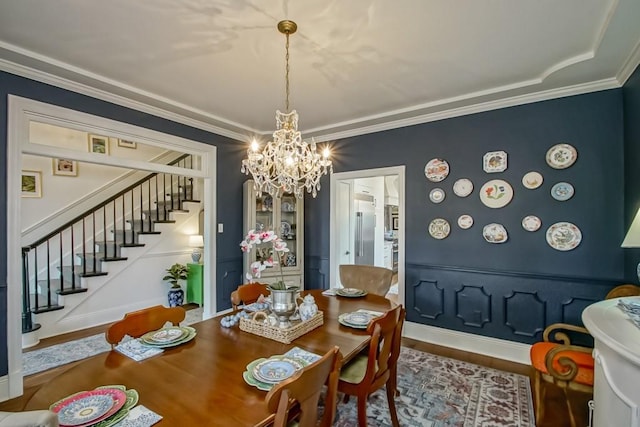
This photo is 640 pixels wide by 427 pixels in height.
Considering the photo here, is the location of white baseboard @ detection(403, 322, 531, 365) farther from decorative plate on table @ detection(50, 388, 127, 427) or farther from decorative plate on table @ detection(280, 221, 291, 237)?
decorative plate on table @ detection(50, 388, 127, 427)

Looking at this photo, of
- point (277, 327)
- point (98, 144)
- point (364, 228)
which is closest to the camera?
point (277, 327)

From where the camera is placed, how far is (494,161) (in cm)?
313

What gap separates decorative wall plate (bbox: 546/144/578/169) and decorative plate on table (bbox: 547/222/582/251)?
0.56 meters

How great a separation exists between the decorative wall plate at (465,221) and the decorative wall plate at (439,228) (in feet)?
0.43

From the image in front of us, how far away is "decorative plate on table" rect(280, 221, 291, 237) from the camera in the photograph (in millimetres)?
4383

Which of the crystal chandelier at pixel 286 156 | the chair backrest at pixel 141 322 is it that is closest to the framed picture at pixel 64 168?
the crystal chandelier at pixel 286 156

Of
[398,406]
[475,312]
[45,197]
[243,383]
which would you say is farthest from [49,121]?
[475,312]

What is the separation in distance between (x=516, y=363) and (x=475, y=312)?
563 millimetres

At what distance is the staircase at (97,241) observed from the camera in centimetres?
380

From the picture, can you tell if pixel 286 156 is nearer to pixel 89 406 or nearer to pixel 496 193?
pixel 89 406

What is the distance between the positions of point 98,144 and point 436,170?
5.08m

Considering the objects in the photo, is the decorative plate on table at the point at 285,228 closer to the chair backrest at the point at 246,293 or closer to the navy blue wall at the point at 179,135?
the navy blue wall at the point at 179,135

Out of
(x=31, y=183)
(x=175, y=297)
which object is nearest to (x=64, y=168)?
(x=31, y=183)

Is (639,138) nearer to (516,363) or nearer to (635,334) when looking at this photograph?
(635,334)
